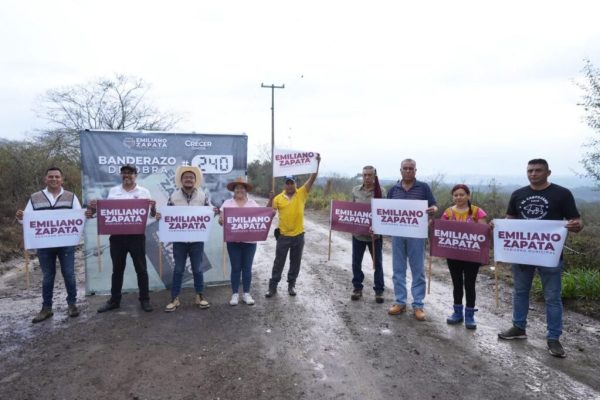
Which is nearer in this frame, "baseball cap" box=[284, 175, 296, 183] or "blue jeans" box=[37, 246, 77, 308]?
"blue jeans" box=[37, 246, 77, 308]

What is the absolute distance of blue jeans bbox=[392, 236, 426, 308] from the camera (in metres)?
5.55

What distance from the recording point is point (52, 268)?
218 inches

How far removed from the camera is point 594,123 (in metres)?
9.77

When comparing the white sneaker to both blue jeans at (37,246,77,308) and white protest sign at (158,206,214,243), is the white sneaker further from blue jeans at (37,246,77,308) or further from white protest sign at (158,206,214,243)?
blue jeans at (37,246,77,308)

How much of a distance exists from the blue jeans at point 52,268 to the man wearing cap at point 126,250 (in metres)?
0.52

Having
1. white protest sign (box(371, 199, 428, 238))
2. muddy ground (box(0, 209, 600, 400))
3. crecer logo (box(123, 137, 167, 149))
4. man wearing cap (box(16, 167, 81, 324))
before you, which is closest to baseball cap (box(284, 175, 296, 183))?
white protest sign (box(371, 199, 428, 238))

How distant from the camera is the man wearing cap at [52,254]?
545 cm

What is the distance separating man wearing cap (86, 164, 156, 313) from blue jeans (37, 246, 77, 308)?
523 mm

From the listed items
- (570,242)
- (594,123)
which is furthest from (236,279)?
(594,123)

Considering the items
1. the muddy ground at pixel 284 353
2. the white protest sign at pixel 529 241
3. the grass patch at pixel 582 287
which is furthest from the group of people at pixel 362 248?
the grass patch at pixel 582 287

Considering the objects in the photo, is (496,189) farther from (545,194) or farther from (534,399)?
(534,399)

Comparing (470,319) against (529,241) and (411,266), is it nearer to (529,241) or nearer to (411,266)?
(411,266)

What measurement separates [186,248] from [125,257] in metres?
→ 0.87

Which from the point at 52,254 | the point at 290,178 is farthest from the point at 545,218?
the point at 52,254
